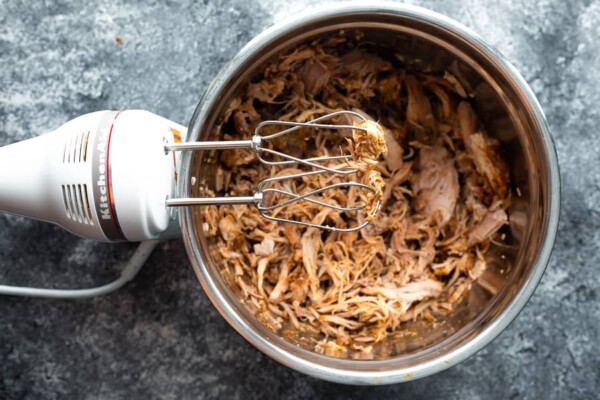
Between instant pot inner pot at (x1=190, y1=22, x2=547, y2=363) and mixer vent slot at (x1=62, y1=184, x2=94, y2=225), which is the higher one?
instant pot inner pot at (x1=190, y1=22, x2=547, y2=363)

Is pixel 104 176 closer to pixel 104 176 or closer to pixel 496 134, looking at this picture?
pixel 104 176

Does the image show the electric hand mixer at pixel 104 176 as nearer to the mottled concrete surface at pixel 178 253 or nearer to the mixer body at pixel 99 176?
the mixer body at pixel 99 176

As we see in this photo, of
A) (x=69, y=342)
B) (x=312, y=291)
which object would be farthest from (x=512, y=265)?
(x=69, y=342)

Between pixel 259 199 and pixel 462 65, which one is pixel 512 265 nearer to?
pixel 462 65

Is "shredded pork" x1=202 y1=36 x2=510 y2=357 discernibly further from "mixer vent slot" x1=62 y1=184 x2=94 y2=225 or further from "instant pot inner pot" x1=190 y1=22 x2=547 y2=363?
"mixer vent slot" x1=62 y1=184 x2=94 y2=225

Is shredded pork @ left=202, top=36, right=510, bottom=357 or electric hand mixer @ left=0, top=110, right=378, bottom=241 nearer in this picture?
electric hand mixer @ left=0, top=110, right=378, bottom=241

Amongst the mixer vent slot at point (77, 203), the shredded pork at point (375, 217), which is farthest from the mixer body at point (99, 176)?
the shredded pork at point (375, 217)

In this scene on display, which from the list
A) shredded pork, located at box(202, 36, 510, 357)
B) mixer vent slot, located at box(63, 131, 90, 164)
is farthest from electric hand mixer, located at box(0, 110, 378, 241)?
shredded pork, located at box(202, 36, 510, 357)
